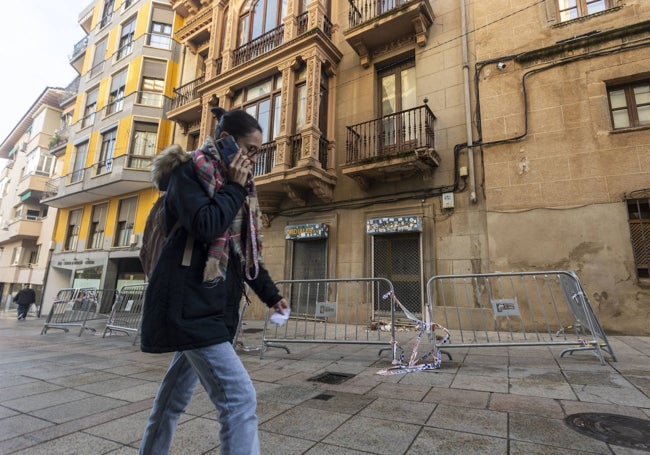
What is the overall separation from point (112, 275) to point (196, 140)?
8.09 meters

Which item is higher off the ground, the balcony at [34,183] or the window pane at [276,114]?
the balcony at [34,183]

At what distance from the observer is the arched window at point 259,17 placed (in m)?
12.5

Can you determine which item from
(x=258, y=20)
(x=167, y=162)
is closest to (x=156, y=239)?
(x=167, y=162)

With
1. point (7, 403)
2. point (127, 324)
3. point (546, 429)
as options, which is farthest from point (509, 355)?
point (127, 324)

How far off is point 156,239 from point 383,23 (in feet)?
34.2

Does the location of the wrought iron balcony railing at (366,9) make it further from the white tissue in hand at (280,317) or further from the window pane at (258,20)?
the white tissue in hand at (280,317)

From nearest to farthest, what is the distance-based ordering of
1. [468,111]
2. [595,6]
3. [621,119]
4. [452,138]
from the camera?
[621,119]
[595,6]
[468,111]
[452,138]

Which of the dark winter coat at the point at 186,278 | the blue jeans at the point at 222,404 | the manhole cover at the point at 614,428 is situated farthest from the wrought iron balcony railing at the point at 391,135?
the blue jeans at the point at 222,404

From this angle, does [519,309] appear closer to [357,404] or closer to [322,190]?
[357,404]

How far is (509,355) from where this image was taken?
5.01 metres

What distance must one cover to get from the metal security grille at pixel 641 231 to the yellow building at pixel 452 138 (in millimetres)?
26

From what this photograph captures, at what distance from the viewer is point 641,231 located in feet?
21.9

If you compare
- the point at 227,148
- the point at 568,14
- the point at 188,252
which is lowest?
the point at 188,252

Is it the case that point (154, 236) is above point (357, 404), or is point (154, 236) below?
above
